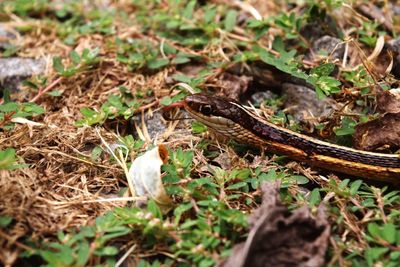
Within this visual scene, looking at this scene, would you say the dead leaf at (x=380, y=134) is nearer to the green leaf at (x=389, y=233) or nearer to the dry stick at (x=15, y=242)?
the green leaf at (x=389, y=233)

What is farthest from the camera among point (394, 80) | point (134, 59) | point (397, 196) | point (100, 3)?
point (100, 3)

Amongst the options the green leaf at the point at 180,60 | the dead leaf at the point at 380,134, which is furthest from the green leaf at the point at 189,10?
the dead leaf at the point at 380,134

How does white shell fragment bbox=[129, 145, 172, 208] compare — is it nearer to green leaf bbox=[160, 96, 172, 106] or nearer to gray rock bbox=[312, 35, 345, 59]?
green leaf bbox=[160, 96, 172, 106]

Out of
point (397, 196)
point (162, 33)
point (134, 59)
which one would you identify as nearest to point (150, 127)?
point (134, 59)

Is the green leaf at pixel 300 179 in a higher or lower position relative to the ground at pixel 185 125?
lower

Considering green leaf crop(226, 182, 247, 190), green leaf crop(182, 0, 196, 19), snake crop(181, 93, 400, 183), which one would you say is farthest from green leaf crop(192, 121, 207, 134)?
green leaf crop(182, 0, 196, 19)

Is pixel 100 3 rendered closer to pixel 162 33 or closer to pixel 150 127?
pixel 162 33
